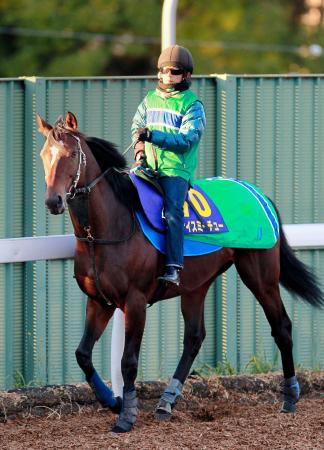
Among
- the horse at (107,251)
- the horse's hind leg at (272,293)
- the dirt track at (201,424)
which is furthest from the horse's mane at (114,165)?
the dirt track at (201,424)

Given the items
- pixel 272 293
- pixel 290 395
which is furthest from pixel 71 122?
pixel 290 395

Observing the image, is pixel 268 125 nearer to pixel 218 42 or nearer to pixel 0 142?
pixel 0 142

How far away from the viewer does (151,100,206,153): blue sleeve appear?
8453 mm

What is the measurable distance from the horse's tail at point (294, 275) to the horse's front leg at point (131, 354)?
4.31 feet

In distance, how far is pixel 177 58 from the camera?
341 inches

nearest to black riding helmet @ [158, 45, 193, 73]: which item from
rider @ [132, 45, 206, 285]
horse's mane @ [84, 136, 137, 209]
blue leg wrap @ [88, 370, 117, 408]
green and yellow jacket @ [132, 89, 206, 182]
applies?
rider @ [132, 45, 206, 285]

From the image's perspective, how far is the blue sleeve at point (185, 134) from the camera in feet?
27.7

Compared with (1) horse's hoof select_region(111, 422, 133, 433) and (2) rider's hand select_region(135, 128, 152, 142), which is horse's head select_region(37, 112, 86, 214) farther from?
(1) horse's hoof select_region(111, 422, 133, 433)

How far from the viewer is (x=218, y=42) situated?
39.2 meters

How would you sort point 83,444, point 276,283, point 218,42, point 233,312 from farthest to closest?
point 218,42
point 233,312
point 276,283
point 83,444

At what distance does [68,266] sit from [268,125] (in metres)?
1.85

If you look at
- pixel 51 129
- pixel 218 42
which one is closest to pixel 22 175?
pixel 51 129

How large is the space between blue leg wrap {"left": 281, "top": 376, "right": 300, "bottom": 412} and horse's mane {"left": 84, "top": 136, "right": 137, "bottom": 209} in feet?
5.58

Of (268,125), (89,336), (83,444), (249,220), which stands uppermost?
(268,125)
